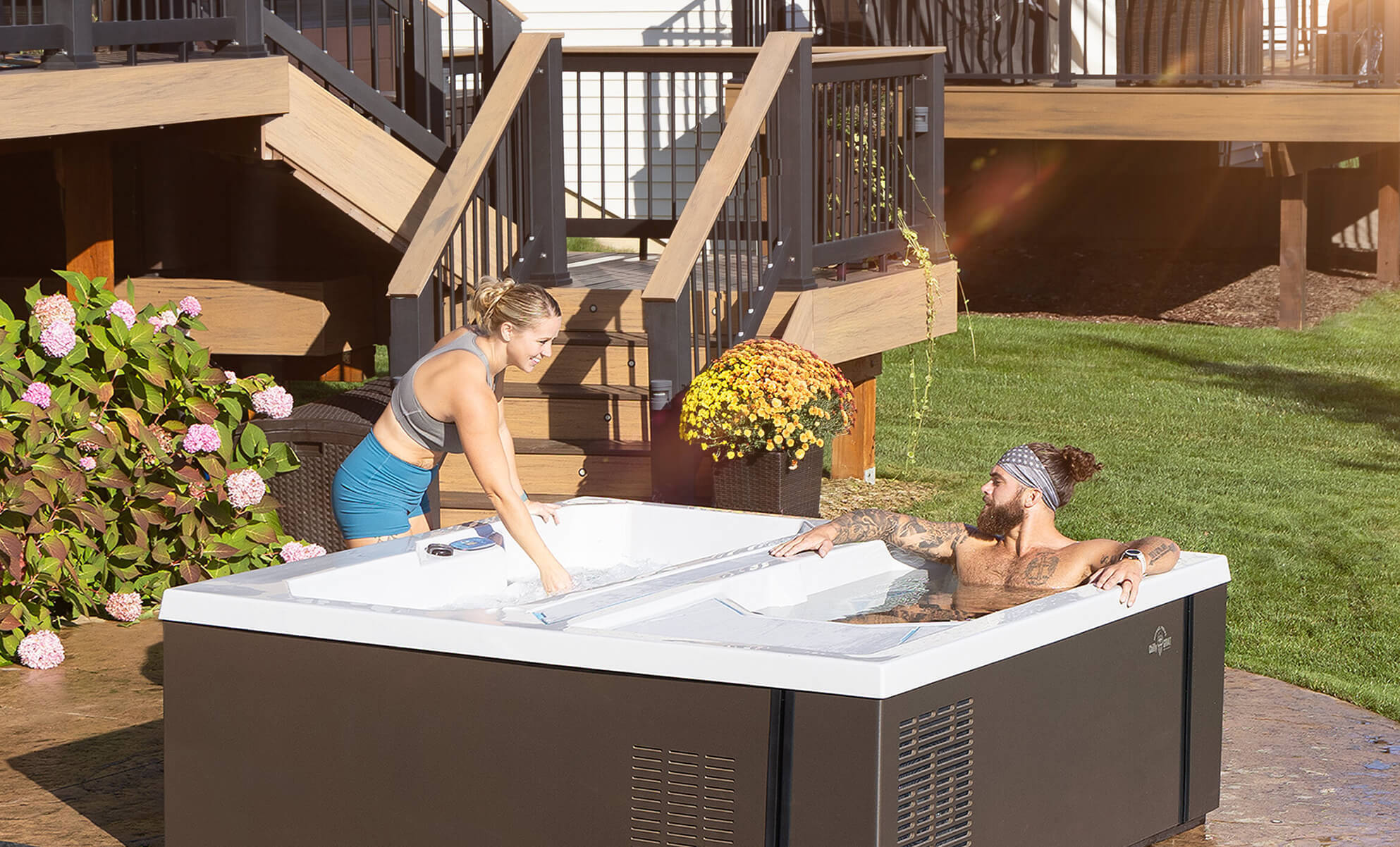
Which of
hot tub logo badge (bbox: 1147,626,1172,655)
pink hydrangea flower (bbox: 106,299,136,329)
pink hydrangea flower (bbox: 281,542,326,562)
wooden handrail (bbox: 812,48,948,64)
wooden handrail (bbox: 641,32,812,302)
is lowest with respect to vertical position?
pink hydrangea flower (bbox: 281,542,326,562)

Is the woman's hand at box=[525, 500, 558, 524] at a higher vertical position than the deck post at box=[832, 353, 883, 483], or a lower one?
higher

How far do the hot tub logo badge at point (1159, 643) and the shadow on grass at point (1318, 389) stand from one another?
24.4ft

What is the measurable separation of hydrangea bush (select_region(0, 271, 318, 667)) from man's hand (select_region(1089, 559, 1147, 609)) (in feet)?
11.7

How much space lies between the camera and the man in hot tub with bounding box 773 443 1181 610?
16.4 ft

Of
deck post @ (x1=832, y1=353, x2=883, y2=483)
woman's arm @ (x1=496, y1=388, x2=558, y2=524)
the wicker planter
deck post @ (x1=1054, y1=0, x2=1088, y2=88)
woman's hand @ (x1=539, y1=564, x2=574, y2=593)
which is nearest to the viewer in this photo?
woman's hand @ (x1=539, y1=564, x2=574, y2=593)

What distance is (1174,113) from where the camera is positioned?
13.8 m

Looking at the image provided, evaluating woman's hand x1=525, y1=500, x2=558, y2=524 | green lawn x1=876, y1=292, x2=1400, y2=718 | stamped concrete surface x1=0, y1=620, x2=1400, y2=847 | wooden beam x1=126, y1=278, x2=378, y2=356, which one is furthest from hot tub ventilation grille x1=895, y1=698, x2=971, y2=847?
wooden beam x1=126, y1=278, x2=378, y2=356

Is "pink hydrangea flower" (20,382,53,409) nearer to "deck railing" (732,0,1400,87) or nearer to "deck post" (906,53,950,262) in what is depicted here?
"deck post" (906,53,950,262)

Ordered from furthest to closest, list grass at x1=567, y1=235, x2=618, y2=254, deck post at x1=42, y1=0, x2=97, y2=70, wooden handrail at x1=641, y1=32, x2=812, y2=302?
grass at x1=567, y1=235, x2=618, y2=254 → deck post at x1=42, y1=0, x2=97, y2=70 → wooden handrail at x1=641, y1=32, x2=812, y2=302

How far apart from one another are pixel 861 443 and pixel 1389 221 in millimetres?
9358

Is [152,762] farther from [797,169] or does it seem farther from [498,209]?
[797,169]

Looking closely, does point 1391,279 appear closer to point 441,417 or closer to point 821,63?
point 821,63

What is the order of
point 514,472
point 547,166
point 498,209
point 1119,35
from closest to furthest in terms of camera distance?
point 514,472, point 498,209, point 547,166, point 1119,35

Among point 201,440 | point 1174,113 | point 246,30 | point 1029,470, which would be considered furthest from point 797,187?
point 1174,113
